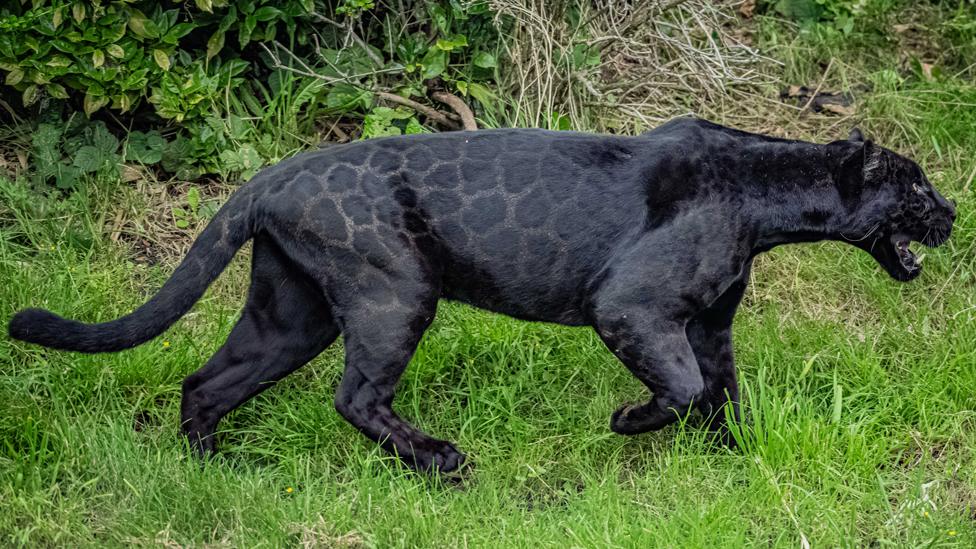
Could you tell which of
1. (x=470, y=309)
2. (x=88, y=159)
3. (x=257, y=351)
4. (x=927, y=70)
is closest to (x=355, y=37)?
(x=88, y=159)

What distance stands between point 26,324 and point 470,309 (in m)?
2.24

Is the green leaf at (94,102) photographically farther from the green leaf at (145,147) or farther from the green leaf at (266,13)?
the green leaf at (266,13)

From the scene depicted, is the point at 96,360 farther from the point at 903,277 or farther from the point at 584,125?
the point at 903,277

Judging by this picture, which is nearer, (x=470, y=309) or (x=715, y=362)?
(x=715, y=362)

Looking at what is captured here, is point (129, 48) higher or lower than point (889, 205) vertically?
higher

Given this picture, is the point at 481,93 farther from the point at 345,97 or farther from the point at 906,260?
the point at 906,260

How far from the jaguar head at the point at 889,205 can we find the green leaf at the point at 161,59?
3.39 metres

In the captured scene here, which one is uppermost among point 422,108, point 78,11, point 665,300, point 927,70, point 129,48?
point 78,11

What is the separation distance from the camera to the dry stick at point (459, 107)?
6.86 meters

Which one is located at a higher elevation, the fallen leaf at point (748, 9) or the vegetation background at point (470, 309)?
the fallen leaf at point (748, 9)

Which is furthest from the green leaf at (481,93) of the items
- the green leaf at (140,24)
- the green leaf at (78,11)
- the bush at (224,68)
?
the green leaf at (78,11)

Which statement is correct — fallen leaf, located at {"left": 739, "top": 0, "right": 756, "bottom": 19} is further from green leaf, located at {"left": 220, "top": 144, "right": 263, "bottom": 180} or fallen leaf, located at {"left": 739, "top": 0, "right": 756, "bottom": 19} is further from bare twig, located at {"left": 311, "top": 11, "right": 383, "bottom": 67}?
green leaf, located at {"left": 220, "top": 144, "right": 263, "bottom": 180}

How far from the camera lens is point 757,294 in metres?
6.41

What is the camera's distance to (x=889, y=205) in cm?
514
